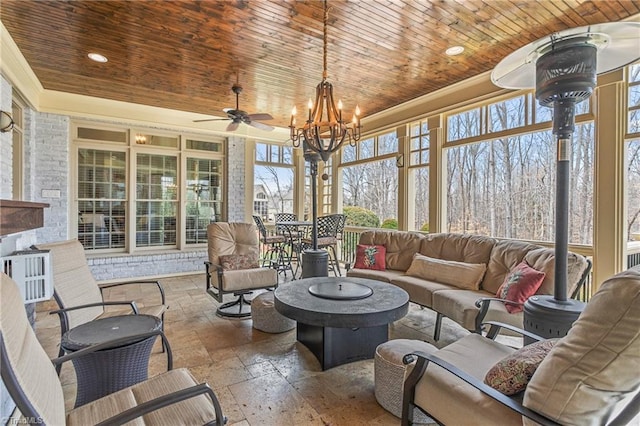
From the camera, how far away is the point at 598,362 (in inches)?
38.8

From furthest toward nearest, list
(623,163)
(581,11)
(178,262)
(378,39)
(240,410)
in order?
1. (178,262)
2. (378,39)
3. (623,163)
4. (581,11)
5. (240,410)

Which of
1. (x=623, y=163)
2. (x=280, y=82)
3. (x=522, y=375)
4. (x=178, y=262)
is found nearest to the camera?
(x=522, y=375)

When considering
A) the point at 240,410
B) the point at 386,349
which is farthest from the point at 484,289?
the point at 240,410

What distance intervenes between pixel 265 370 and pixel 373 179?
16.0ft

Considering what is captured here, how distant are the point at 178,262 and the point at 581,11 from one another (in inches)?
258

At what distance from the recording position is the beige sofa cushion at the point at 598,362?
3.10 ft

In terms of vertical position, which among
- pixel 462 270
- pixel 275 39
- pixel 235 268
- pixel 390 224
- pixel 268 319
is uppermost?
pixel 275 39

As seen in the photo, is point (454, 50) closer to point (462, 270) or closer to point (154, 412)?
point (462, 270)

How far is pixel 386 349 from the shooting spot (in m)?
2.06

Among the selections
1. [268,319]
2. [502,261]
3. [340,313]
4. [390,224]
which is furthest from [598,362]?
[390,224]

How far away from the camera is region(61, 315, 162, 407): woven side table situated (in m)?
1.82

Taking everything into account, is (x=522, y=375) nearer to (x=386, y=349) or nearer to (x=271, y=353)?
(x=386, y=349)

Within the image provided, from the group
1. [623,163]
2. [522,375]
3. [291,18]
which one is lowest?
[522,375]

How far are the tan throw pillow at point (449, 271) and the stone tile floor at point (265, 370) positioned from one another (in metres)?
0.50
